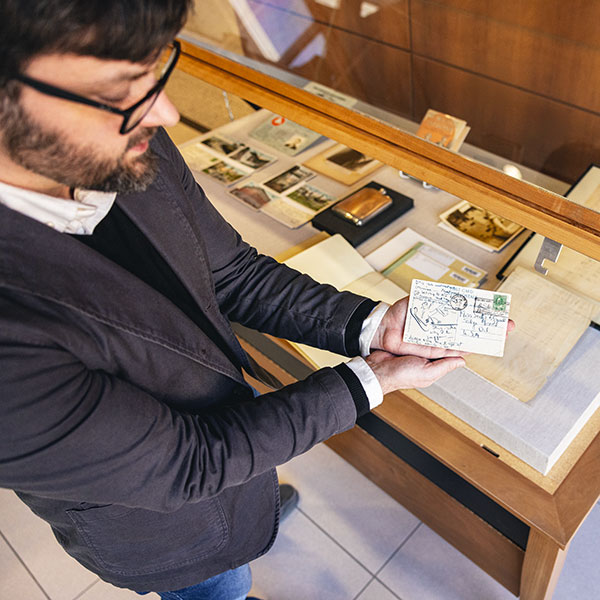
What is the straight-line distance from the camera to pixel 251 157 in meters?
2.21

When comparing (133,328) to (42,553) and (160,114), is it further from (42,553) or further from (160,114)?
(42,553)

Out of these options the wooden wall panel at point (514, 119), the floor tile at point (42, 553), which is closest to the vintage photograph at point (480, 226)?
the wooden wall panel at point (514, 119)

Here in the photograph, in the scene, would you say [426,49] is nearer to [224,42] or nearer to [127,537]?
[224,42]

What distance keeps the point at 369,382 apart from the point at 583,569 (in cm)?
138

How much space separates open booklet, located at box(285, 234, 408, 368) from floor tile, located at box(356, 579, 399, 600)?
0.94 m

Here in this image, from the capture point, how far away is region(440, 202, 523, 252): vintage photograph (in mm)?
1671

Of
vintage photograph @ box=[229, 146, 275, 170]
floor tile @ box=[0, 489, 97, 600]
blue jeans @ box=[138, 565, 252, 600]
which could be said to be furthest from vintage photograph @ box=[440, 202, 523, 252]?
floor tile @ box=[0, 489, 97, 600]

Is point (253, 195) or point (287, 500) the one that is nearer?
point (253, 195)

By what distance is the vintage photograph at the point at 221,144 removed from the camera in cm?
227

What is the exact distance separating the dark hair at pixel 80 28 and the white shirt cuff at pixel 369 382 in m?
0.66

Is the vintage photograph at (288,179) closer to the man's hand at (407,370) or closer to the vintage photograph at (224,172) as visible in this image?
the vintage photograph at (224,172)

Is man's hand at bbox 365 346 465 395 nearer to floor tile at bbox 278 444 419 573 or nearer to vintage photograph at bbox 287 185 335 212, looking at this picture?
vintage photograph at bbox 287 185 335 212

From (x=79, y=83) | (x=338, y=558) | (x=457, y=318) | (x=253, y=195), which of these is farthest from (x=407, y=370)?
(x=338, y=558)

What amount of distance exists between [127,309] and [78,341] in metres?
0.10
